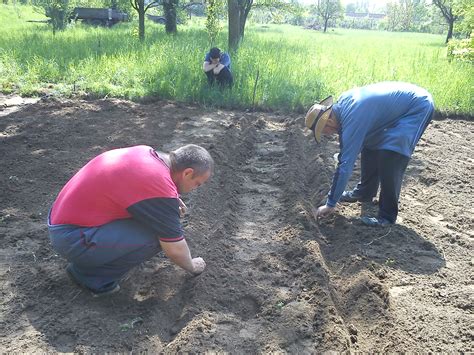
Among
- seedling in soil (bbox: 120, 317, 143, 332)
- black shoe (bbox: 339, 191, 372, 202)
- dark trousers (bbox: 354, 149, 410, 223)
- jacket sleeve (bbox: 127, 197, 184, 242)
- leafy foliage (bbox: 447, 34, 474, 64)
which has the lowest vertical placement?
seedling in soil (bbox: 120, 317, 143, 332)

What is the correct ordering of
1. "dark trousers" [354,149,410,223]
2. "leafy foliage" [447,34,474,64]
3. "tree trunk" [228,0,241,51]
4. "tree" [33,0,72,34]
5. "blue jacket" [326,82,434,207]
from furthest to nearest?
"tree" [33,0,72,34]
"tree trunk" [228,0,241,51]
"leafy foliage" [447,34,474,64]
"dark trousers" [354,149,410,223]
"blue jacket" [326,82,434,207]

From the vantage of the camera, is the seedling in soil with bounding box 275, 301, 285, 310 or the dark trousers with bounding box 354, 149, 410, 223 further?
the dark trousers with bounding box 354, 149, 410, 223

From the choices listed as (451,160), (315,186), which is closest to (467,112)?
(451,160)

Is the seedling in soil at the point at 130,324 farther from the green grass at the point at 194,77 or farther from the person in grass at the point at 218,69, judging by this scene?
the person in grass at the point at 218,69

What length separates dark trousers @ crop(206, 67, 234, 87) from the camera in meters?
8.27

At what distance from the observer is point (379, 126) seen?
394 centimetres

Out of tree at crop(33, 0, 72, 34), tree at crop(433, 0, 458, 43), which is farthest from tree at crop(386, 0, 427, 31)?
tree at crop(33, 0, 72, 34)

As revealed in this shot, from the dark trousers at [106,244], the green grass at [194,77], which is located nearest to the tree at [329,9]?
the green grass at [194,77]

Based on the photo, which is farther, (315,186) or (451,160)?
(451,160)

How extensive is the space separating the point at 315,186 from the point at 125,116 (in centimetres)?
370

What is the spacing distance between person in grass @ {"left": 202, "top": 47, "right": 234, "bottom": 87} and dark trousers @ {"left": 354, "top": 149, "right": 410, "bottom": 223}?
174 inches

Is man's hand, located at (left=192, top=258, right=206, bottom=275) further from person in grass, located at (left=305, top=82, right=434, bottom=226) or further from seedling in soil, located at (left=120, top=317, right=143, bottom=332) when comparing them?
person in grass, located at (left=305, top=82, right=434, bottom=226)

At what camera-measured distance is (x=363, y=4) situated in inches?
7402

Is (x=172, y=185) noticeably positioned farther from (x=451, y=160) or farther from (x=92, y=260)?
(x=451, y=160)
